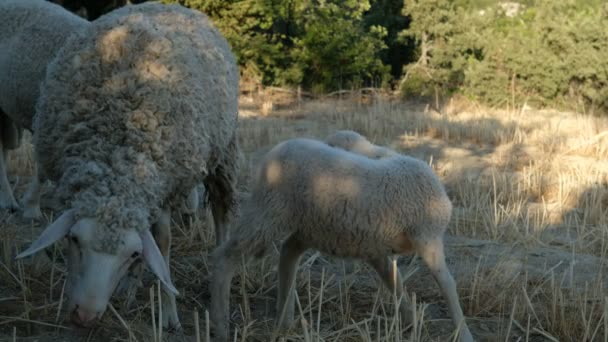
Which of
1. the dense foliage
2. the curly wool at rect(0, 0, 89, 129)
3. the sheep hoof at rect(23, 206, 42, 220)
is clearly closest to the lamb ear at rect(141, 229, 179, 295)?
the curly wool at rect(0, 0, 89, 129)

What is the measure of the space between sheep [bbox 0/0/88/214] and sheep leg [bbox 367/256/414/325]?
2298 mm

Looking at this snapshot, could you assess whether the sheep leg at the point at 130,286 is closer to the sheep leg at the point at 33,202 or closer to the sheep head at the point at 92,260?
the sheep head at the point at 92,260

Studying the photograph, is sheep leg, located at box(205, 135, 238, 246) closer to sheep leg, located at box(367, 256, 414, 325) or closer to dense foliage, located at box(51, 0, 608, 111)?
sheep leg, located at box(367, 256, 414, 325)

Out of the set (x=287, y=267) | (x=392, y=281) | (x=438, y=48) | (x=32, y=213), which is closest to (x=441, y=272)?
(x=392, y=281)

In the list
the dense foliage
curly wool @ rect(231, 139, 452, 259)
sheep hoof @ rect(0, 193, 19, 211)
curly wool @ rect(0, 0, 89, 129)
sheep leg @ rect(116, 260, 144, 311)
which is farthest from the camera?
the dense foliage

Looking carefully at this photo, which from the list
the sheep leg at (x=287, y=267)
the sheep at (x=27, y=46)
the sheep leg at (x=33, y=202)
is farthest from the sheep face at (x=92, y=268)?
the sheep leg at (x=33, y=202)

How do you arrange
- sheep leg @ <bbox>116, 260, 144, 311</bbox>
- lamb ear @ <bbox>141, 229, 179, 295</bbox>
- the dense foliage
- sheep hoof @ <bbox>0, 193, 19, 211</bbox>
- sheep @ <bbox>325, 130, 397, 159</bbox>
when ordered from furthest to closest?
1. the dense foliage
2. sheep hoof @ <bbox>0, 193, 19, 211</bbox>
3. sheep @ <bbox>325, 130, 397, 159</bbox>
4. sheep leg @ <bbox>116, 260, 144, 311</bbox>
5. lamb ear @ <bbox>141, 229, 179, 295</bbox>

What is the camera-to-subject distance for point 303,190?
3502 millimetres

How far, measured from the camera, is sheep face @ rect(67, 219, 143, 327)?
2.97m

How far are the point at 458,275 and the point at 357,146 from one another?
1077 millimetres

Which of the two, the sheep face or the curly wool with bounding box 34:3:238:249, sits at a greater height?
the curly wool with bounding box 34:3:238:249

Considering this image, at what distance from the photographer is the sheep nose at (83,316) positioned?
296 centimetres

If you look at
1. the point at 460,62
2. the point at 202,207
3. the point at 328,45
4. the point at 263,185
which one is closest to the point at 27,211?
the point at 202,207

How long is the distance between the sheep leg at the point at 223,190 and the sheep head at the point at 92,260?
145 cm
